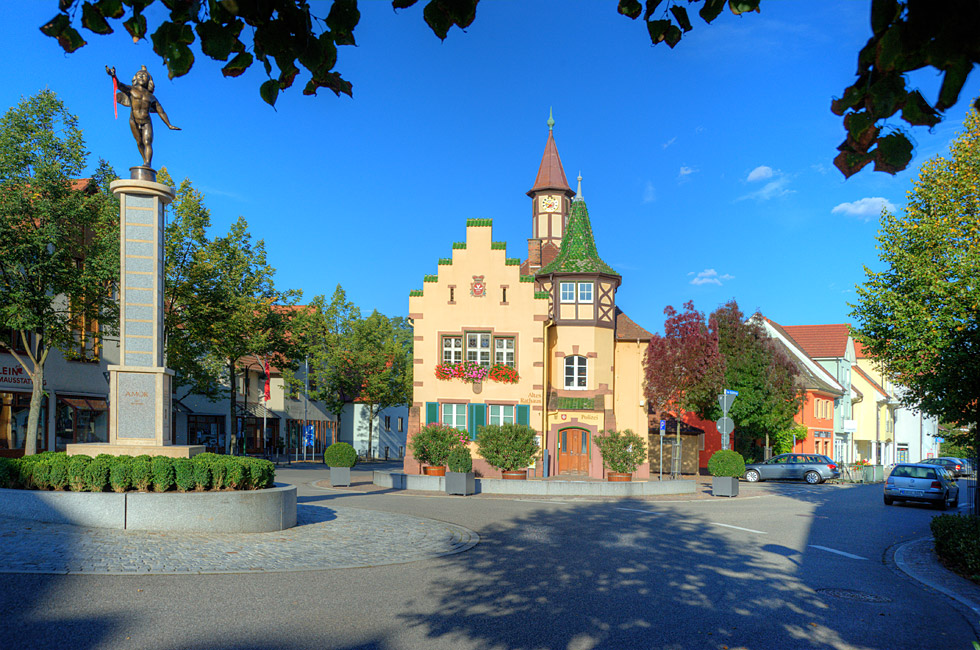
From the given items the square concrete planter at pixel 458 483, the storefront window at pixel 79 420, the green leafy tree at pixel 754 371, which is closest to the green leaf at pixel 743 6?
the square concrete planter at pixel 458 483

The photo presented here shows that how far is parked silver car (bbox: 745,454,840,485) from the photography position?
37.9 meters

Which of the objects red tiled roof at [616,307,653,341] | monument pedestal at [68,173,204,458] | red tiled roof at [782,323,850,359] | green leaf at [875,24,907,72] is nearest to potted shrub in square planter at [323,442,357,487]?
monument pedestal at [68,173,204,458]

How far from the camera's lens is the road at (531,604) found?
688cm

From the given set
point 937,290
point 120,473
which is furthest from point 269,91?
point 937,290

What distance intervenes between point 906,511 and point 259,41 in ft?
84.3

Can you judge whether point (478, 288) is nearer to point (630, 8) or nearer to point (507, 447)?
point (507, 447)

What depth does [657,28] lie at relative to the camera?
395cm

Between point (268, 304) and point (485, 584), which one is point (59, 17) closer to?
point (485, 584)

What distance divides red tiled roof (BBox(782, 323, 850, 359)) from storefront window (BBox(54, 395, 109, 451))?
4951 cm

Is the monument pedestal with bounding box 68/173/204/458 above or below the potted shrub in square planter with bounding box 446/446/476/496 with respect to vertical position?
above

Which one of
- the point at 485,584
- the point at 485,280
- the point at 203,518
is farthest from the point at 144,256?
the point at 485,280

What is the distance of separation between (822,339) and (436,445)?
46674 mm

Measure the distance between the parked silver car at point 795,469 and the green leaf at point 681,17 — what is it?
37.3 meters

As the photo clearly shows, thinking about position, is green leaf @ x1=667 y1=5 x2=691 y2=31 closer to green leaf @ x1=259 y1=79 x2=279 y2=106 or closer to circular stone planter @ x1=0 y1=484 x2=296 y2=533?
green leaf @ x1=259 y1=79 x2=279 y2=106
